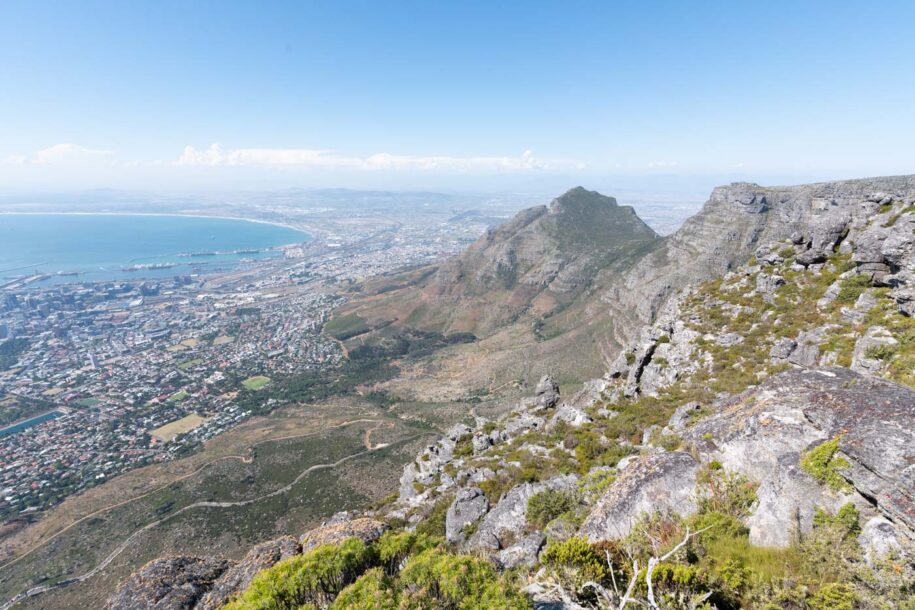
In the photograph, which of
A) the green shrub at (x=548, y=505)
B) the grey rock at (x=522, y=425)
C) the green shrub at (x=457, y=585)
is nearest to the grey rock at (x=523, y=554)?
the green shrub at (x=548, y=505)

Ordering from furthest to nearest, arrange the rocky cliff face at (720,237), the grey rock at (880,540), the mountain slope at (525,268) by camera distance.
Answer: the mountain slope at (525,268) → the rocky cliff face at (720,237) → the grey rock at (880,540)

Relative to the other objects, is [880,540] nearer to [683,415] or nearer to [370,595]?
[370,595]

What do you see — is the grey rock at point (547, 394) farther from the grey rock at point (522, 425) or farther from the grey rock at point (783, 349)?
the grey rock at point (783, 349)

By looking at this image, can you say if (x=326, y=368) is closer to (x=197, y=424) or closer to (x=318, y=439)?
(x=197, y=424)

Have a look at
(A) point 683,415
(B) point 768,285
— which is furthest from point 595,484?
(B) point 768,285

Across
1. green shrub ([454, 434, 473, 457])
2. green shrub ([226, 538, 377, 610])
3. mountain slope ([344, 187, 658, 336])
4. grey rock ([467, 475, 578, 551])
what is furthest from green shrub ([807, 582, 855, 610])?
mountain slope ([344, 187, 658, 336])

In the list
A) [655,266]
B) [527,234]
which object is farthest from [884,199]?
[527,234]

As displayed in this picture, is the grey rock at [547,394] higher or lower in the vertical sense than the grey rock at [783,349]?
lower
